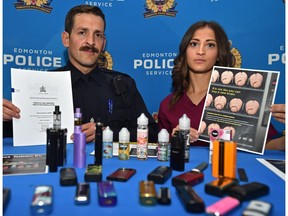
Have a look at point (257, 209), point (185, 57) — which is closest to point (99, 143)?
point (257, 209)

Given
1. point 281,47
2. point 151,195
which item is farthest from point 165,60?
point 151,195

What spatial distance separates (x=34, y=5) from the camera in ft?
7.45

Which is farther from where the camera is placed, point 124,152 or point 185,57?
point 185,57

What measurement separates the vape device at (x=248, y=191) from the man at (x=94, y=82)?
1156 millimetres

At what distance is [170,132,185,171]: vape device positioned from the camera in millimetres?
1123

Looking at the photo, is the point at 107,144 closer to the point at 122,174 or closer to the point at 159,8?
the point at 122,174

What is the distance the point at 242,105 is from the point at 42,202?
0.97 metres

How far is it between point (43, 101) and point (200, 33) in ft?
3.67

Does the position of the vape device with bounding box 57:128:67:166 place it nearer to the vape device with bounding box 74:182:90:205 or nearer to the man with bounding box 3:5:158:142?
the vape device with bounding box 74:182:90:205

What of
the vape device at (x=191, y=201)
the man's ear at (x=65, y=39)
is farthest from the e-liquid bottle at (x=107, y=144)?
the man's ear at (x=65, y=39)

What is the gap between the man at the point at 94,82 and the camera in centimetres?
206

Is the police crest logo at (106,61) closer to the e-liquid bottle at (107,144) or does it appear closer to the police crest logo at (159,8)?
the police crest logo at (159,8)

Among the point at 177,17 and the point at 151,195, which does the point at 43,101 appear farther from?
the point at 177,17

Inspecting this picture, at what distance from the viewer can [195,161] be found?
1.27 meters
